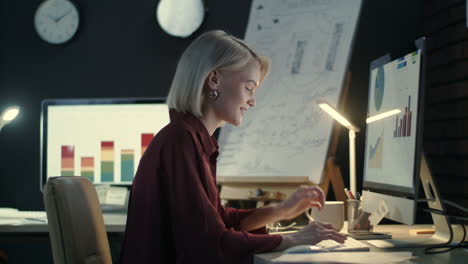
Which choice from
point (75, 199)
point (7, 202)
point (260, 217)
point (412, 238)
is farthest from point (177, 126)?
point (7, 202)

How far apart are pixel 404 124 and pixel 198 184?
0.58 m

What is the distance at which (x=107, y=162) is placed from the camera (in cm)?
280

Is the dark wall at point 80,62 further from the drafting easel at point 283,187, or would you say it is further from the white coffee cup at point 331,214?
the white coffee cup at point 331,214

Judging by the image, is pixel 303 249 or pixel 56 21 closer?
pixel 303 249

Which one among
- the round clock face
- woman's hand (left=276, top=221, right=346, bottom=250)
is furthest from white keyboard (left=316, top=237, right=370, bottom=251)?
the round clock face

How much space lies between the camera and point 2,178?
355 cm

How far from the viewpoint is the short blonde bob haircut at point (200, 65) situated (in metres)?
1.57

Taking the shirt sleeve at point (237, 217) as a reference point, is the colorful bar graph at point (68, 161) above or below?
above

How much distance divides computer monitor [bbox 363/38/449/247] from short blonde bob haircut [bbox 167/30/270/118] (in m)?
0.43

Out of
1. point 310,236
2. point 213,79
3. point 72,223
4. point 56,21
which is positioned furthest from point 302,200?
point 56,21

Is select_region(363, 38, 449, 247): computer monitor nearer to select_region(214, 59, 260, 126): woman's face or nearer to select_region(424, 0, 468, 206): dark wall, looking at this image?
select_region(214, 59, 260, 126): woman's face

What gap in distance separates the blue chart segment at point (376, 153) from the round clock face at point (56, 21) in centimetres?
Answer: 223

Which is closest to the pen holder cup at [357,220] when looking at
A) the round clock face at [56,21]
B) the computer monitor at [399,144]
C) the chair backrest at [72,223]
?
the computer monitor at [399,144]

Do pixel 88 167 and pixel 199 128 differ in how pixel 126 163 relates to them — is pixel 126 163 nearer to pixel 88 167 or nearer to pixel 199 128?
pixel 88 167
